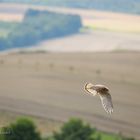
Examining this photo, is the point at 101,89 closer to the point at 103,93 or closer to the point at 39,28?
the point at 103,93

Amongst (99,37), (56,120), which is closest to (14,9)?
(99,37)

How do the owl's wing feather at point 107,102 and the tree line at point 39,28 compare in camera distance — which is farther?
the tree line at point 39,28

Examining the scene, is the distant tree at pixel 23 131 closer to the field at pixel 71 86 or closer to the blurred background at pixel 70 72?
the blurred background at pixel 70 72

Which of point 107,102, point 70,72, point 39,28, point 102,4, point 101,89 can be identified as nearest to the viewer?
point 101,89

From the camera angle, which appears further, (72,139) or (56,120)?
(56,120)

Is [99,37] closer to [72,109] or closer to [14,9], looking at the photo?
[14,9]

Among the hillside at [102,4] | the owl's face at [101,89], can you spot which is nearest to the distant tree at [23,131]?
the owl's face at [101,89]

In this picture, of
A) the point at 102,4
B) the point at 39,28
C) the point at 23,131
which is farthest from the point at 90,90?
the point at 102,4
